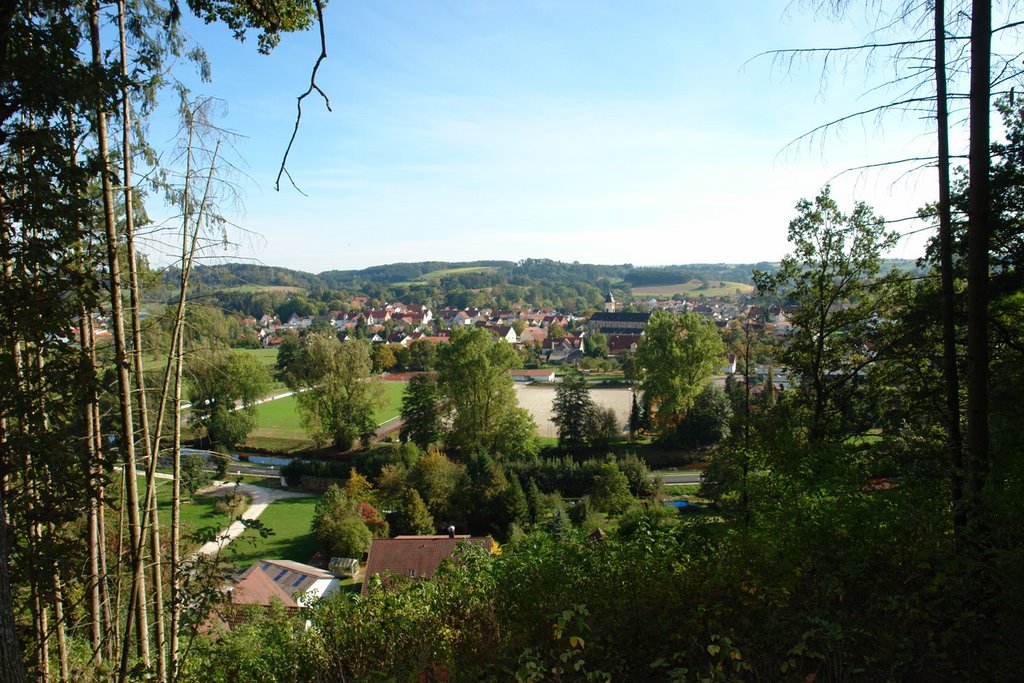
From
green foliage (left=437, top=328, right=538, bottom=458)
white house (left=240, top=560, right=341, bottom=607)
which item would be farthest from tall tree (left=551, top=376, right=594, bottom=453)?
white house (left=240, top=560, right=341, bottom=607)

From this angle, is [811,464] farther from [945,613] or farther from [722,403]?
[722,403]

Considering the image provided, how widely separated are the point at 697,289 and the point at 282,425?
344ft

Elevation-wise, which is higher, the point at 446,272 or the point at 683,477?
the point at 446,272

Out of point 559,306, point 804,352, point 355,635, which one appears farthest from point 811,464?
point 559,306

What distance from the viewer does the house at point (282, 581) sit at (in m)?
Result: 12.8

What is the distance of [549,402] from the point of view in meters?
40.5

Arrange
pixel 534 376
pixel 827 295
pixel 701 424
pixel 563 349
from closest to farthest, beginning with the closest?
pixel 827 295, pixel 701 424, pixel 534 376, pixel 563 349

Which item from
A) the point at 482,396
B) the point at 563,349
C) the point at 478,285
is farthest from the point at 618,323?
the point at 478,285

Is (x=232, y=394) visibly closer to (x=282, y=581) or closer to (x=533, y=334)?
(x=282, y=581)

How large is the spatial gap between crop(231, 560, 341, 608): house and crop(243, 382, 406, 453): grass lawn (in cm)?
1405

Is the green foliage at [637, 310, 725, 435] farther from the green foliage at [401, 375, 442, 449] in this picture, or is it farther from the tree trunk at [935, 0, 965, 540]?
the tree trunk at [935, 0, 965, 540]

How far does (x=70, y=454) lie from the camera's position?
3848 mm

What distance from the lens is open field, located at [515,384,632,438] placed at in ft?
107

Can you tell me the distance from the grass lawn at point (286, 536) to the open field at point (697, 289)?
9933 cm
